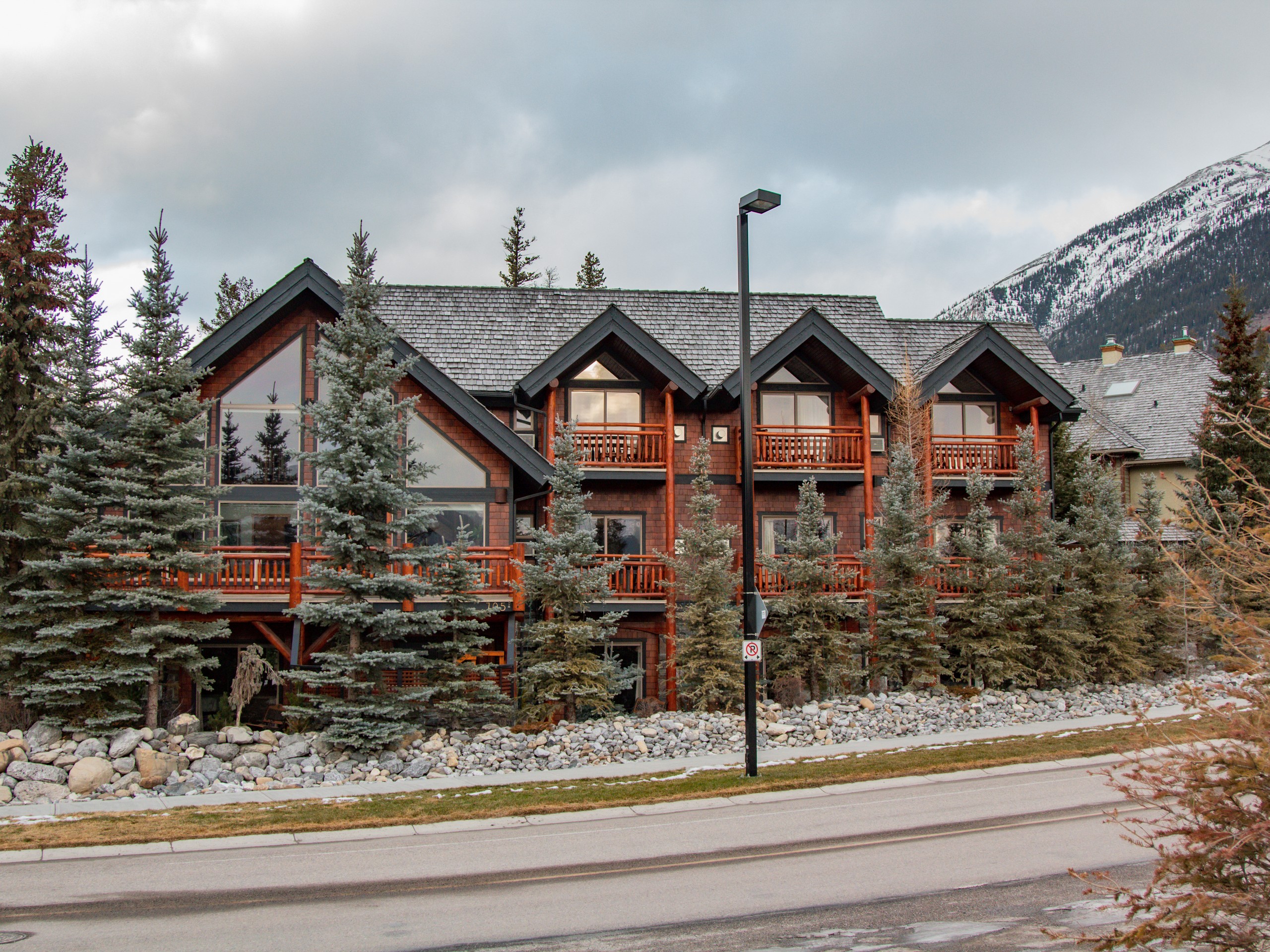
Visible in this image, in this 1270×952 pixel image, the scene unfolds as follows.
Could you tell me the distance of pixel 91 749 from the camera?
15594mm

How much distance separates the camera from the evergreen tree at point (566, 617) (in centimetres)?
1853

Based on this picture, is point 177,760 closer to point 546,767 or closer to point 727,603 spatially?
point 546,767

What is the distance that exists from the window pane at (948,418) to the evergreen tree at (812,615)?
262 inches

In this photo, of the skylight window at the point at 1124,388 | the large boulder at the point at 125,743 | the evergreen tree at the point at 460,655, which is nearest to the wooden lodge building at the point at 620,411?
the evergreen tree at the point at 460,655

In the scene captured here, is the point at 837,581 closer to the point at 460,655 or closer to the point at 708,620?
the point at 708,620

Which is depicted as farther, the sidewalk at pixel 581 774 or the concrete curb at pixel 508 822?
the sidewalk at pixel 581 774

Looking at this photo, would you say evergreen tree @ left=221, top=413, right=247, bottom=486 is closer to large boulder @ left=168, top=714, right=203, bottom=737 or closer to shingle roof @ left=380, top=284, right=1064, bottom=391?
shingle roof @ left=380, top=284, right=1064, bottom=391

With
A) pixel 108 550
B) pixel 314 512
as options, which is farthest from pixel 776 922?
pixel 108 550

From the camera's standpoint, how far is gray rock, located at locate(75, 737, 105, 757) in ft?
50.9

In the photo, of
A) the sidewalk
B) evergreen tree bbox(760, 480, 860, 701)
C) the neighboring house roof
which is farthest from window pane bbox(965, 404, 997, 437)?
the neighboring house roof

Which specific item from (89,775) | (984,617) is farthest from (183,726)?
(984,617)

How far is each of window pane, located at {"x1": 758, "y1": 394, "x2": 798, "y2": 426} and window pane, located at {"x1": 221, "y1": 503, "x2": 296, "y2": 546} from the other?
463 inches

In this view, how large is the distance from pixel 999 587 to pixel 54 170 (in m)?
20.8

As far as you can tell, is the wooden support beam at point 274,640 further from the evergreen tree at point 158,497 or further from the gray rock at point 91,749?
the gray rock at point 91,749
